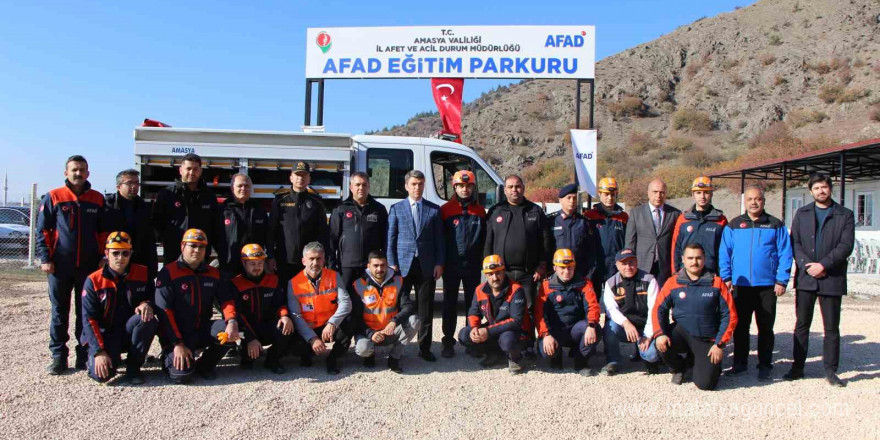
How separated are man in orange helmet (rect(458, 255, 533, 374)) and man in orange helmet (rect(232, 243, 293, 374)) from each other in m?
1.62

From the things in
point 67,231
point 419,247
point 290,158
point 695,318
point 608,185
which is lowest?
point 695,318

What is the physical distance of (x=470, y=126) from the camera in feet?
148

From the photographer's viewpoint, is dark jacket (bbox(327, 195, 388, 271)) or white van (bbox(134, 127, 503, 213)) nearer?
dark jacket (bbox(327, 195, 388, 271))

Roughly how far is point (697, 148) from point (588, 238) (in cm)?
3367

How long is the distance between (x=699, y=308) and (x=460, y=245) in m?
2.16

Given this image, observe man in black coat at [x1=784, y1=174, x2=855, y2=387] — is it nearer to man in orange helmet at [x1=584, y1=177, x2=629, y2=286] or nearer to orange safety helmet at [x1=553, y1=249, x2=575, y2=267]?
man in orange helmet at [x1=584, y1=177, x2=629, y2=286]

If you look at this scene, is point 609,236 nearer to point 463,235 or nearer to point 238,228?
point 463,235

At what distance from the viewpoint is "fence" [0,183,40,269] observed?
11172mm

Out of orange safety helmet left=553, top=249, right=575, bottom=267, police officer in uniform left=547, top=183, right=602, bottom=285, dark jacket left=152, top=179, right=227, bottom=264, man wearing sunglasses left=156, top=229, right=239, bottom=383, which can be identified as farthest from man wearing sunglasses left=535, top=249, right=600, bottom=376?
dark jacket left=152, top=179, right=227, bottom=264

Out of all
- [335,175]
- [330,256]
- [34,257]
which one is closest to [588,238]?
[330,256]

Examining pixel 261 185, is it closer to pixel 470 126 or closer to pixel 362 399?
pixel 362 399

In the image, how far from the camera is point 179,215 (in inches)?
211

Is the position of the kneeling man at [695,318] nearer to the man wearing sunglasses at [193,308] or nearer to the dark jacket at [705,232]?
the dark jacket at [705,232]

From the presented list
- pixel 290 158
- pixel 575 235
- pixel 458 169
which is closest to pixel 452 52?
pixel 458 169
